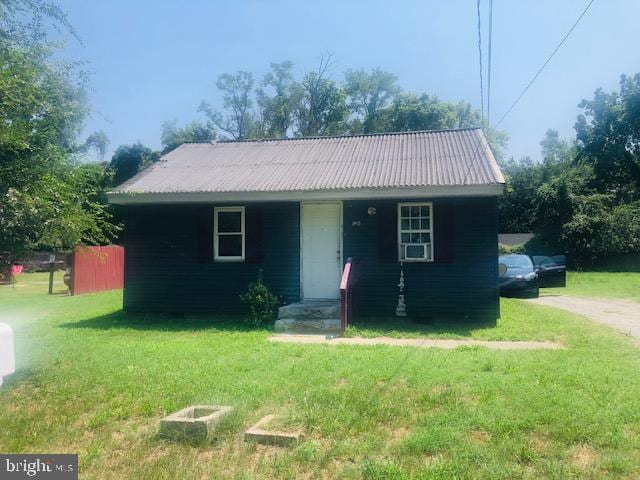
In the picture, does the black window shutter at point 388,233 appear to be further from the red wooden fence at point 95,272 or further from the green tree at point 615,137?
the green tree at point 615,137

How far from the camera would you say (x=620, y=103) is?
3591 centimetres

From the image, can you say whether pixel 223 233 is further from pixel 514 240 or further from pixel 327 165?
pixel 514 240

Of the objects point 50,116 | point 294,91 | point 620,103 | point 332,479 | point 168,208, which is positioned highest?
point 294,91

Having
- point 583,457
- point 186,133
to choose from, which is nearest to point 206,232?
point 583,457

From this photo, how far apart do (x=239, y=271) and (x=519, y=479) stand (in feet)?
26.0

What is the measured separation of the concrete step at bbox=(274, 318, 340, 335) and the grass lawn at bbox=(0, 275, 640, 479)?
1222 millimetres

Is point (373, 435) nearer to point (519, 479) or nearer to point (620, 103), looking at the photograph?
point (519, 479)

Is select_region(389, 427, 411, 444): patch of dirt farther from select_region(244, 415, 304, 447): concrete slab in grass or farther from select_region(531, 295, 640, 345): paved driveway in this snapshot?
select_region(531, 295, 640, 345): paved driveway

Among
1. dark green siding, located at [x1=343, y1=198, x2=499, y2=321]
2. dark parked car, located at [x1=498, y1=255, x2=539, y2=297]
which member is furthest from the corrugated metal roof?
dark parked car, located at [x1=498, y1=255, x2=539, y2=297]

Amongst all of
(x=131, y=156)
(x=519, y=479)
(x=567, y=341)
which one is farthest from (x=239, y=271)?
(x=131, y=156)

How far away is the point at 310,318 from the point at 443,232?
2.99 metres

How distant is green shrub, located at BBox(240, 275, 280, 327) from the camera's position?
9766mm

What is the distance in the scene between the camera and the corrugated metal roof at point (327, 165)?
10.0m

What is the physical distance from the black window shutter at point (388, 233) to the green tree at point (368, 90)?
107 ft
